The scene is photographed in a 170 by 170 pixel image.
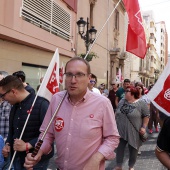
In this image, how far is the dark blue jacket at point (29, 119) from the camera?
2945 millimetres

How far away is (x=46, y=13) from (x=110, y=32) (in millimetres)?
13371

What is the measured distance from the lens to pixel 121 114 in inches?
198

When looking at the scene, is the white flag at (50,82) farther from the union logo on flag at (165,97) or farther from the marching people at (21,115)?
the union logo on flag at (165,97)

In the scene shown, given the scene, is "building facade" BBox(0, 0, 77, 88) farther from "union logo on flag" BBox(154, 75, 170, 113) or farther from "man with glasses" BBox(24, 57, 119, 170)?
"man with glasses" BBox(24, 57, 119, 170)

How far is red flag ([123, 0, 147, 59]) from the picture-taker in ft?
16.3

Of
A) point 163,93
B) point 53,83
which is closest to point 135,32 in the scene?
point 163,93

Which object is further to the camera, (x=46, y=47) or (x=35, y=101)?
(x=46, y=47)

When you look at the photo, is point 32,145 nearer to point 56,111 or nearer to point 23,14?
point 56,111

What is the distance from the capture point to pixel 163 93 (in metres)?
3.28

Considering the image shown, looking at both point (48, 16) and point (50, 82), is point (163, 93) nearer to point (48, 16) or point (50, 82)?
point (50, 82)

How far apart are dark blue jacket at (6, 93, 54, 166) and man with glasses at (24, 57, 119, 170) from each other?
599mm

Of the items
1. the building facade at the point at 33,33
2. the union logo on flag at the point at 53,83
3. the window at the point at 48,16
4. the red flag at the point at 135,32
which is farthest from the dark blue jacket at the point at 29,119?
the window at the point at 48,16

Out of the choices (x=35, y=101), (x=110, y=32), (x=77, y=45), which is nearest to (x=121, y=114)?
(x=35, y=101)

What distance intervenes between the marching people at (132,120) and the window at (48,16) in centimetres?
678
